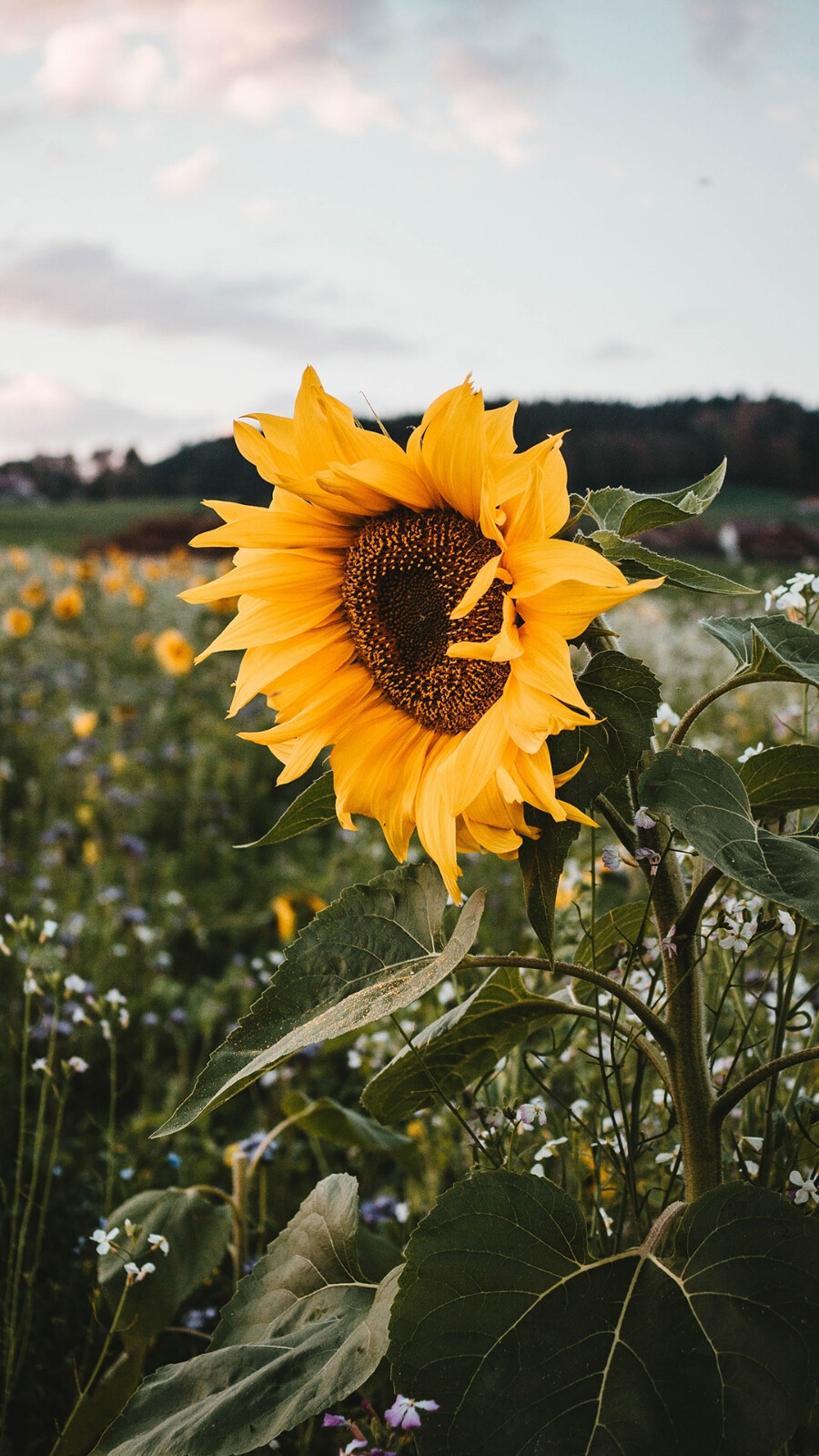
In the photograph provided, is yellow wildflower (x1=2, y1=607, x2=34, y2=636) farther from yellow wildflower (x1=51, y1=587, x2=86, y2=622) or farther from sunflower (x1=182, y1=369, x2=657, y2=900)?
sunflower (x1=182, y1=369, x2=657, y2=900)

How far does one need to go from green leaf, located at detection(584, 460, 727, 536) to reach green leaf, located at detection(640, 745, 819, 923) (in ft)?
0.73

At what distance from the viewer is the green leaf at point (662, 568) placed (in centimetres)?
98

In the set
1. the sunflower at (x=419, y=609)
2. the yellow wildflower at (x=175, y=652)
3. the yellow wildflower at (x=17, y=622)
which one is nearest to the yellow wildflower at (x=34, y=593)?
the yellow wildflower at (x=17, y=622)

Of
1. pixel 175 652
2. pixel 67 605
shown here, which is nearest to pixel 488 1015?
pixel 175 652

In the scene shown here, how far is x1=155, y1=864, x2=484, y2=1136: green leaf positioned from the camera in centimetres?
95

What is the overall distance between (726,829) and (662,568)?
0.24 m

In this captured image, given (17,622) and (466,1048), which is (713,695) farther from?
(17,622)

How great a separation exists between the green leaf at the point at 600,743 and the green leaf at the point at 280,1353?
1.51ft

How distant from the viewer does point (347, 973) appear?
3.68 feet

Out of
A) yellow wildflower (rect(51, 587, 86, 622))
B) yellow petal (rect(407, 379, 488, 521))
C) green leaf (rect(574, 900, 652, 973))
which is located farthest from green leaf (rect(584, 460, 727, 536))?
yellow wildflower (rect(51, 587, 86, 622))

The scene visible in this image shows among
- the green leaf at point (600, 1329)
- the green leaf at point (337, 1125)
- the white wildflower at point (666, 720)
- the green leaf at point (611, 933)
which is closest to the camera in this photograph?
the green leaf at point (600, 1329)

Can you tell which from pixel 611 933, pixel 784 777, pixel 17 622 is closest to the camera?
pixel 784 777

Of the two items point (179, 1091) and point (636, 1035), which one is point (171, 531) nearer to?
point (179, 1091)

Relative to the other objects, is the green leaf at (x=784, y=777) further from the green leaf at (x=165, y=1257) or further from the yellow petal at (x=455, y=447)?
the green leaf at (x=165, y=1257)
